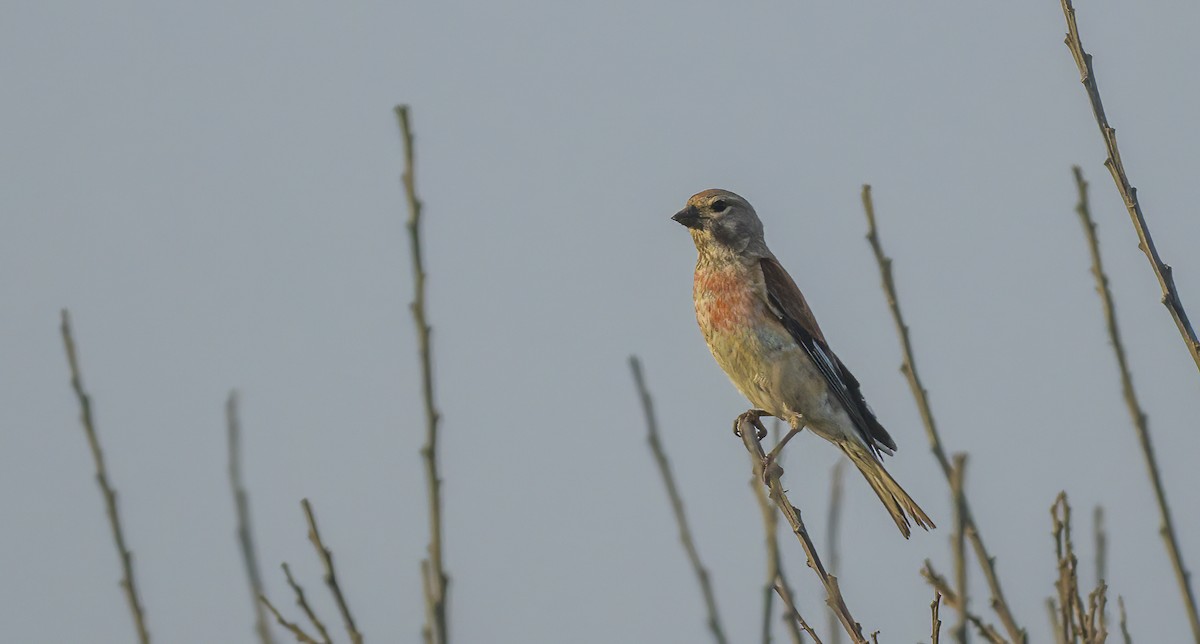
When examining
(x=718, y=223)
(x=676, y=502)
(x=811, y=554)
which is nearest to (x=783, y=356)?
(x=718, y=223)

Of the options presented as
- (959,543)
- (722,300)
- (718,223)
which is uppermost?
(718,223)

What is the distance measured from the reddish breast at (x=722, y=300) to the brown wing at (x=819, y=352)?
6.2 inches

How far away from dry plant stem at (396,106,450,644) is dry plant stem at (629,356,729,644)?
34 cm

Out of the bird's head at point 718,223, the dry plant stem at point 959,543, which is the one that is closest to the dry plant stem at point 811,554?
the dry plant stem at point 959,543

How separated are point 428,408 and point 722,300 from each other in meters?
5.34

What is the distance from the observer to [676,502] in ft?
7.22

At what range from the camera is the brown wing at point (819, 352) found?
24.1 feet

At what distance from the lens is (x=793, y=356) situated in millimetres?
7391

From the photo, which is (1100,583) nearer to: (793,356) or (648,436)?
(648,436)

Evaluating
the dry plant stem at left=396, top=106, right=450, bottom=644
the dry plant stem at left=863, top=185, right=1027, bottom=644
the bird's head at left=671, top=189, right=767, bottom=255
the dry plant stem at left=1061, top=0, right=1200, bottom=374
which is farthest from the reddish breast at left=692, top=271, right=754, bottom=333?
the dry plant stem at left=396, top=106, right=450, bottom=644

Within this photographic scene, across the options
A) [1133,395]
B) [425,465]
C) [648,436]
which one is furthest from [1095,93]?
[425,465]

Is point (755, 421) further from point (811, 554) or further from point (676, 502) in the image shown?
point (676, 502)

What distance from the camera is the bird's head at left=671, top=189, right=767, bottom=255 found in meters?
7.88

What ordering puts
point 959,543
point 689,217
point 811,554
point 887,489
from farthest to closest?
point 689,217, point 887,489, point 811,554, point 959,543
